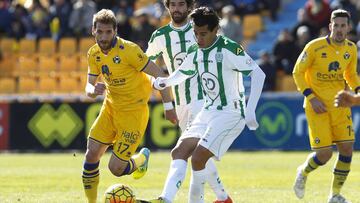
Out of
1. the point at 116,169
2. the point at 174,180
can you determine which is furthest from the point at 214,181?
the point at 116,169

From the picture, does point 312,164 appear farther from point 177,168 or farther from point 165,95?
point 177,168

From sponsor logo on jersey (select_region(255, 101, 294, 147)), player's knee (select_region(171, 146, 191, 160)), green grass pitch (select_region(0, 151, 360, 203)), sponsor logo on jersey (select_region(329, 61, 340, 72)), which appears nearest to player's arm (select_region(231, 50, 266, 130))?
player's knee (select_region(171, 146, 191, 160))

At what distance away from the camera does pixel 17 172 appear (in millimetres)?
18281

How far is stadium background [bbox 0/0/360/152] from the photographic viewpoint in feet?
80.1

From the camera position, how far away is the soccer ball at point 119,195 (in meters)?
10.8

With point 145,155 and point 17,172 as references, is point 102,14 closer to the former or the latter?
point 145,155

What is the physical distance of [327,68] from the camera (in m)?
12.9

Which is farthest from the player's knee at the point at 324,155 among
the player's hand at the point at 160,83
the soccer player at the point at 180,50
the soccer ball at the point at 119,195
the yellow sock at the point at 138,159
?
the soccer ball at the point at 119,195

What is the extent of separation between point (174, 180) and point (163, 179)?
6.23m

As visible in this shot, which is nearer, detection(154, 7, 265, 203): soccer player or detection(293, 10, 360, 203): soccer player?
detection(154, 7, 265, 203): soccer player

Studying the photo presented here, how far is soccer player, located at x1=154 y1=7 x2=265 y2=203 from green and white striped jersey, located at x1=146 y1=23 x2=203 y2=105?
53.7 inches

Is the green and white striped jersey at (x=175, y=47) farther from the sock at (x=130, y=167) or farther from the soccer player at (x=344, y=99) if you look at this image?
the soccer player at (x=344, y=99)

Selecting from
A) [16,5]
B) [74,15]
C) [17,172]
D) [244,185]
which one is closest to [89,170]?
[244,185]

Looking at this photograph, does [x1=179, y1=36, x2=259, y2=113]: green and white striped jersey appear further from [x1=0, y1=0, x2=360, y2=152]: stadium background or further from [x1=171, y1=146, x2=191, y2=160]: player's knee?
[x1=0, y1=0, x2=360, y2=152]: stadium background
